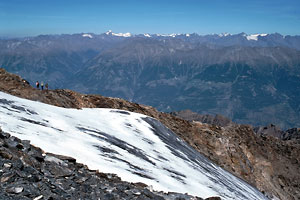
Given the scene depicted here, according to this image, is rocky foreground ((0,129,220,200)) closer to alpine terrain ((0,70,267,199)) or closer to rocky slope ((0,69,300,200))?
alpine terrain ((0,70,267,199))

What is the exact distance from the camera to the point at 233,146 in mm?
62875

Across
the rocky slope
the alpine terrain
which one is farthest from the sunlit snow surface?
the rocky slope

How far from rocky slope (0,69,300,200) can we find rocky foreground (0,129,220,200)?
26917mm

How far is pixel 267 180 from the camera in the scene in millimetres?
61969

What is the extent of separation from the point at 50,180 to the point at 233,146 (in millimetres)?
54595

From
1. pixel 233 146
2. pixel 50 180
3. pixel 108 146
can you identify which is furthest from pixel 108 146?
pixel 233 146

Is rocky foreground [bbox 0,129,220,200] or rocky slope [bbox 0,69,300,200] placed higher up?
rocky foreground [bbox 0,129,220,200]

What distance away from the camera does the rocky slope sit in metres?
45.0

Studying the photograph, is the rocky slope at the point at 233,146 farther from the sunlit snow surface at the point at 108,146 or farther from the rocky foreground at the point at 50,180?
the rocky foreground at the point at 50,180

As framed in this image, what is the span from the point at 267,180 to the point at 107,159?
50.4 m

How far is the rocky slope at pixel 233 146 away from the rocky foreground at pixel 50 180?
88.3 ft

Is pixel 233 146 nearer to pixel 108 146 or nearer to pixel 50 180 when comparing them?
pixel 108 146

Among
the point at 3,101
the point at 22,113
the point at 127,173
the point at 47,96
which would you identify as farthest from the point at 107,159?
the point at 47,96

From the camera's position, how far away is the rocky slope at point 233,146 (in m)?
45.0
